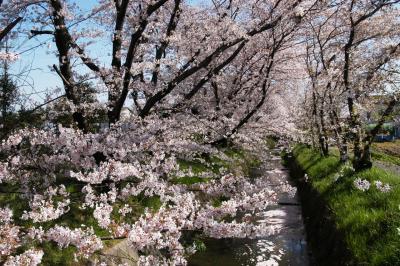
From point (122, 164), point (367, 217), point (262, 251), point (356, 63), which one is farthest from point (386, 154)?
point (122, 164)

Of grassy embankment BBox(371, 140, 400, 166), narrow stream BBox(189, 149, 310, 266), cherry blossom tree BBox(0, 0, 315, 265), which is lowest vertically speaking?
narrow stream BBox(189, 149, 310, 266)

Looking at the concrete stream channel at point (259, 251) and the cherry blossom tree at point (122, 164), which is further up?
the cherry blossom tree at point (122, 164)

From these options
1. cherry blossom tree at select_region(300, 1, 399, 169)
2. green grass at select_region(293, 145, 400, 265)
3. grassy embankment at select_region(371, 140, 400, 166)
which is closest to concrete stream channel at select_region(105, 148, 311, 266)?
green grass at select_region(293, 145, 400, 265)

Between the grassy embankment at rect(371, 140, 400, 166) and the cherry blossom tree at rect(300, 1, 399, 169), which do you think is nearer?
the cherry blossom tree at rect(300, 1, 399, 169)

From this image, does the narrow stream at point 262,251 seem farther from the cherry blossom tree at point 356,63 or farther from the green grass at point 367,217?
the cherry blossom tree at point 356,63

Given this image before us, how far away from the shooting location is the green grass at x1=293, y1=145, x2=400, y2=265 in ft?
23.0

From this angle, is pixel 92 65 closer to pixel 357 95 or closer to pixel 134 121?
pixel 134 121

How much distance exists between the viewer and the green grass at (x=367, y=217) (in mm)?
6996

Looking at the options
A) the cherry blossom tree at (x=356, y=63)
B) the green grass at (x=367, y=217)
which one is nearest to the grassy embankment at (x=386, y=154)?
the cherry blossom tree at (x=356, y=63)

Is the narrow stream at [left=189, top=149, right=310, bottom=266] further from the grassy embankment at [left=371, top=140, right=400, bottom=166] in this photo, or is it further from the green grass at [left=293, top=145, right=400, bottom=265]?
the grassy embankment at [left=371, top=140, right=400, bottom=166]

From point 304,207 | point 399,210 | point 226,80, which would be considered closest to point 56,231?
point 399,210

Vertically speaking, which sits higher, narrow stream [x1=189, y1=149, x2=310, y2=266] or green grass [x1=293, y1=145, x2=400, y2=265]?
green grass [x1=293, y1=145, x2=400, y2=265]

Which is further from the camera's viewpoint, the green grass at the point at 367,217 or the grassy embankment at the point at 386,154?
the grassy embankment at the point at 386,154

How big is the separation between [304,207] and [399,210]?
7.44 metres
